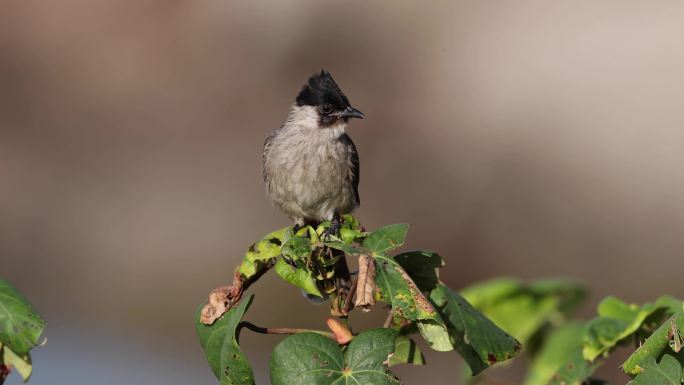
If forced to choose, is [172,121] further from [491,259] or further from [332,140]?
[332,140]

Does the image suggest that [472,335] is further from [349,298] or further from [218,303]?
[218,303]

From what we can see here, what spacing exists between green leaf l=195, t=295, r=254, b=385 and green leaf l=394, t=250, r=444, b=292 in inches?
19.6

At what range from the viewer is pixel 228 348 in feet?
8.61

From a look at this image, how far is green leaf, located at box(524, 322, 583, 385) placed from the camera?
316 centimetres

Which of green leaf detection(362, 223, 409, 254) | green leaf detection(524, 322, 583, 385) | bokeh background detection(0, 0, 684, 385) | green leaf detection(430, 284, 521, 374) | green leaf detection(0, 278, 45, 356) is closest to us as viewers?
green leaf detection(0, 278, 45, 356)

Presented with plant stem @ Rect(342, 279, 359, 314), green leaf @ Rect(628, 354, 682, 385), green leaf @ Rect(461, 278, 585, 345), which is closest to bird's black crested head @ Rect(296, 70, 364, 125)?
green leaf @ Rect(461, 278, 585, 345)

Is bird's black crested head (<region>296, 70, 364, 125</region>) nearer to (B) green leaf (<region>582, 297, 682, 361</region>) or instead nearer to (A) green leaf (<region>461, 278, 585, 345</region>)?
(A) green leaf (<region>461, 278, 585, 345</region>)

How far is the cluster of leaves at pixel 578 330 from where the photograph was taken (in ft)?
7.60

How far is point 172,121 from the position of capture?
13.1m

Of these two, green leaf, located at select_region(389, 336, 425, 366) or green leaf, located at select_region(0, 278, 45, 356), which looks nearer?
green leaf, located at select_region(0, 278, 45, 356)

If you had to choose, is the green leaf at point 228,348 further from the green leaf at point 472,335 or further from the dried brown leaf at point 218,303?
the green leaf at point 472,335

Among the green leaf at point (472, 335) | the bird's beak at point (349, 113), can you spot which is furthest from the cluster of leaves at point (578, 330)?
the bird's beak at point (349, 113)

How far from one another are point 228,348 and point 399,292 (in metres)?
0.48

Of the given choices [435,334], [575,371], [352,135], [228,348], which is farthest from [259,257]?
[352,135]
